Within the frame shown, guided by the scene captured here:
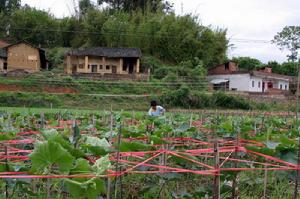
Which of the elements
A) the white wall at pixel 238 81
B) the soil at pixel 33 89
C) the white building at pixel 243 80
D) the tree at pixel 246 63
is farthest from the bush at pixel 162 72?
the tree at pixel 246 63

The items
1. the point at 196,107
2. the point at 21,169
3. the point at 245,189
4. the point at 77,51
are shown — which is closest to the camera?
the point at 21,169

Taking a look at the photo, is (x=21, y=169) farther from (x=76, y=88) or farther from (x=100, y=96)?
(x=76, y=88)

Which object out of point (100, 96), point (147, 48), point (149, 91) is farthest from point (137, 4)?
point (100, 96)

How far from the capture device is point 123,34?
4647 centimetres

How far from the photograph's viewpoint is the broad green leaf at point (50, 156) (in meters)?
1.73

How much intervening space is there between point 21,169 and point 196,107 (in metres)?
29.6

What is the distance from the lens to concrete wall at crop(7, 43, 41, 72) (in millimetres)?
39094

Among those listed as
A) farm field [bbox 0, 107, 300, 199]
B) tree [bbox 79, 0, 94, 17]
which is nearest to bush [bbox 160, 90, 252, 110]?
farm field [bbox 0, 107, 300, 199]

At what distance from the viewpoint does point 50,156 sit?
175 cm

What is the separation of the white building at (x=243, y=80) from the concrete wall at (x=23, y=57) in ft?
55.5

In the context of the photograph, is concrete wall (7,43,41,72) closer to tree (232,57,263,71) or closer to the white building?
the white building

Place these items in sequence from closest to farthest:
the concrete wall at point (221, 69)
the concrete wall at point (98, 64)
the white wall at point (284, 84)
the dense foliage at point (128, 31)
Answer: the concrete wall at point (98, 64) < the dense foliage at point (128, 31) < the concrete wall at point (221, 69) < the white wall at point (284, 84)

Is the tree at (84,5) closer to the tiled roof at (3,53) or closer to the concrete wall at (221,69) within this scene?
the tiled roof at (3,53)

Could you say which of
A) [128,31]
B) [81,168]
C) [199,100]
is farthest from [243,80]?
[81,168]
